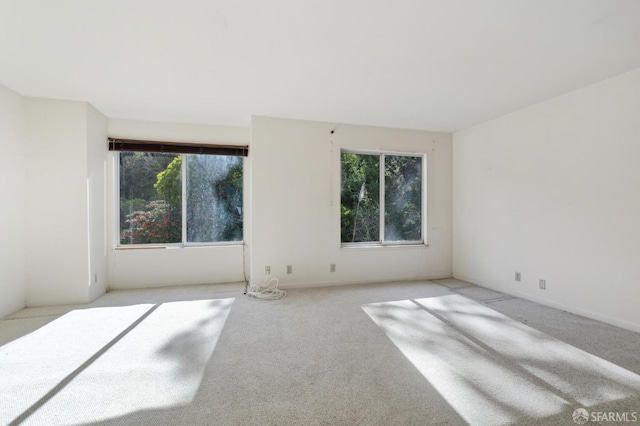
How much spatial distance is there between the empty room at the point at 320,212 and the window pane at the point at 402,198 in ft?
0.13

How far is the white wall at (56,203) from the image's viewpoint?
331cm

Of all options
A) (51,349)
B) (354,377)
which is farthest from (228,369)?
(51,349)

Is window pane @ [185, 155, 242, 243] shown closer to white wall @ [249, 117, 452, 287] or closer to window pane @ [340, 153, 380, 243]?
white wall @ [249, 117, 452, 287]

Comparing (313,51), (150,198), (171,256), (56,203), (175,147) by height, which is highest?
(313,51)

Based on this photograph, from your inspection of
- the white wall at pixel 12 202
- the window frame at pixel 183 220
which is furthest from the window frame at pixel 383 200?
the white wall at pixel 12 202

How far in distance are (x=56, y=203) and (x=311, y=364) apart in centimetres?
358

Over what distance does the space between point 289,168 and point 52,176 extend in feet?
9.40

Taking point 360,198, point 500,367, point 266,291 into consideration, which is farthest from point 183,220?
point 500,367

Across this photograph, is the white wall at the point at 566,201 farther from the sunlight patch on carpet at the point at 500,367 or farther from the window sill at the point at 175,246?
the window sill at the point at 175,246

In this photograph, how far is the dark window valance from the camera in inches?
158

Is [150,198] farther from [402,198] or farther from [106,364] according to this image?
[402,198]

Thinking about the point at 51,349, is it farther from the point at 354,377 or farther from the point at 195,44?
the point at 195,44

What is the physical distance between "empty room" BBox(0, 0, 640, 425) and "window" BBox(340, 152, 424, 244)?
4 cm

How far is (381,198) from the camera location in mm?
4652
